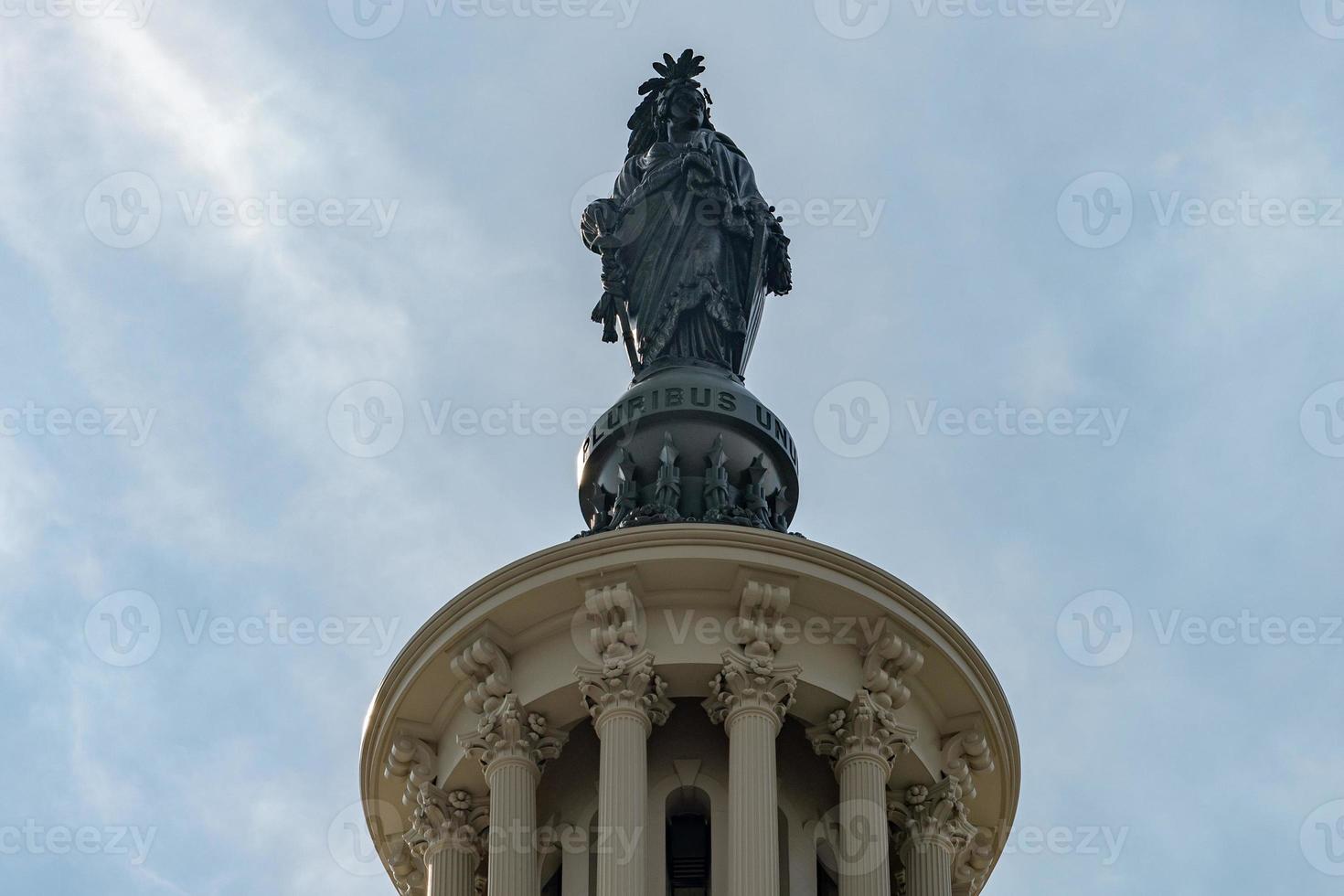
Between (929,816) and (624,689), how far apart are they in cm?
500

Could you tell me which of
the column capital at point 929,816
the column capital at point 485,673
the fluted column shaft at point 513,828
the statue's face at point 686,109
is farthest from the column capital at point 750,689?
the statue's face at point 686,109

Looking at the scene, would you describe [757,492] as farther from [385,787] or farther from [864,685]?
[385,787]

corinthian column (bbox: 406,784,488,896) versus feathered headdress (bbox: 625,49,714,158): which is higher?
feathered headdress (bbox: 625,49,714,158)

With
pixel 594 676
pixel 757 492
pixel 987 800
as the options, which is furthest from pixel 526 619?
pixel 987 800

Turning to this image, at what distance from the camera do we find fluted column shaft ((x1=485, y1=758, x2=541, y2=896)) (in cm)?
3972

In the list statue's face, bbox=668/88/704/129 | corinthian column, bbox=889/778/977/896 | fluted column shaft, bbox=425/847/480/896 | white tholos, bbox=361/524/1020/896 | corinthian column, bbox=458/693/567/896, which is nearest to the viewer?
corinthian column, bbox=458/693/567/896

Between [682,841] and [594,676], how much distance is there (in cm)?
278

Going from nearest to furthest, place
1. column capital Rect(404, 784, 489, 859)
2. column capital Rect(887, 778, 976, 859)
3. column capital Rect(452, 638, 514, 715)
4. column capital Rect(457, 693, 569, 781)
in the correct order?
column capital Rect(457, 693, 569, 781) → column capital Rect(452, 638, 514, 715) → column capital Rect(887, 778, 976, 859) → column capital Rect(404, 784, 489, 859)

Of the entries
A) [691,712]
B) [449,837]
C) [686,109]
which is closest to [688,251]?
[686,109]

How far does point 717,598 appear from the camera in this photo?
41.2 m

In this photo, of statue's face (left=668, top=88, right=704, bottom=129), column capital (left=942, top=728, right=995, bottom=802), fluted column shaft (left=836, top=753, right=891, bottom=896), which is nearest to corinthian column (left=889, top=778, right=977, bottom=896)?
column capital (left=942, top=728, right=995, bottom=802)

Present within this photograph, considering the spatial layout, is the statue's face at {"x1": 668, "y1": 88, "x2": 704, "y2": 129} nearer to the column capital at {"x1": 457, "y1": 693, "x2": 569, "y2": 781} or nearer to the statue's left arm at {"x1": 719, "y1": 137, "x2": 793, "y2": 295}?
the statue's left arm at {"x1": 719, "y1": 137, "x2": 793, "y2": 295}

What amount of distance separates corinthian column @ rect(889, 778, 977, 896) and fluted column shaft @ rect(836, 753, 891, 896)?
0.66 metres

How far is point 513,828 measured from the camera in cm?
4009
